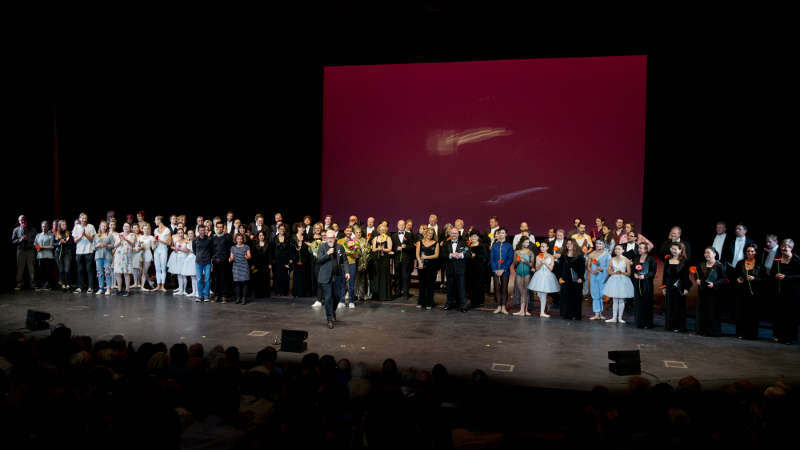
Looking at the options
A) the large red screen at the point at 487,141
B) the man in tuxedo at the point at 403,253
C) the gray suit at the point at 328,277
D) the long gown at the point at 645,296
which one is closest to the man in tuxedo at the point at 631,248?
the long gown at the point at 645,296

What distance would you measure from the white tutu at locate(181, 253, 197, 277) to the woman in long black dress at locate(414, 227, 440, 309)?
14.7 ft

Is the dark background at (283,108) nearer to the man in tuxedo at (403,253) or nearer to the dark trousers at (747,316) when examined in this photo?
the man in tuxedo at (403,253)

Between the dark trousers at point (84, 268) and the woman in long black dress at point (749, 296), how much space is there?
39.0 ft

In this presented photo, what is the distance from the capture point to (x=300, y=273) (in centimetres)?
1131

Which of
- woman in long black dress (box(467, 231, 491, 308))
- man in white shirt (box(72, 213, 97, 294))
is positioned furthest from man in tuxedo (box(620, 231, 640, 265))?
man in white shirt (box(72, 213, 97, 294))

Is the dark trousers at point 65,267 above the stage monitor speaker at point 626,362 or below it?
above

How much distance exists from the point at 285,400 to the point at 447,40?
1079 centimetres

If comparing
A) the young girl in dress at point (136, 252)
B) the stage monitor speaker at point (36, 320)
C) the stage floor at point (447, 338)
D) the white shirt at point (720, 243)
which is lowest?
the stage floor at point (447, 338)

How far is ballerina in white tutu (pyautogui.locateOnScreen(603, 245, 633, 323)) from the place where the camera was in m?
9.09

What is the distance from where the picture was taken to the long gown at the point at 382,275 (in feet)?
36.2

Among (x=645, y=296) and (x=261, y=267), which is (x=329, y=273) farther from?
(x=645, y=296)

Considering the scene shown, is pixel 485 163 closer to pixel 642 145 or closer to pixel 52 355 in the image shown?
pixel 642 145

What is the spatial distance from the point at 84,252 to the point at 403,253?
21.6 ft

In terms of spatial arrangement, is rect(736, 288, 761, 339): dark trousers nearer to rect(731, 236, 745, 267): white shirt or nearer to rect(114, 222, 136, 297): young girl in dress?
rect(731, 236, 745, 267): white shirt
